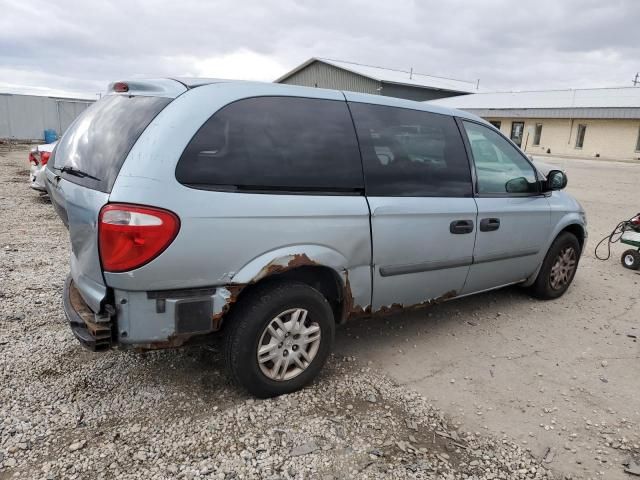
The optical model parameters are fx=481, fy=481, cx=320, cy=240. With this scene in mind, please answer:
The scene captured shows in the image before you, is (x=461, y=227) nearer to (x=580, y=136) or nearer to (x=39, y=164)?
(x=39, y=164)

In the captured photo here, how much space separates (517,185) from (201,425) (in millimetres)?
3121

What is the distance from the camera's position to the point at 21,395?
2826 mm

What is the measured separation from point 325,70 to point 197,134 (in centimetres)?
4013

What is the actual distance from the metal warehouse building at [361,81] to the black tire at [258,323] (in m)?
34.3

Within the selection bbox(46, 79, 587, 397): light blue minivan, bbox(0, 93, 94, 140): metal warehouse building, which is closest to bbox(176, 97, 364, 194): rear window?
bbox(46, 79, 587, 397): light blue minivan

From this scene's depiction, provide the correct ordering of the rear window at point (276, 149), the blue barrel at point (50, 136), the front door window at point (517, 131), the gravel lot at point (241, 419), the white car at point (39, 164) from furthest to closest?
the front door window at point (517, 131) → the blue barrel at point (50, 136) → the white car at point (39, 164) → the rear window at point (276, 149) → the gravel lot at point (241, 419)

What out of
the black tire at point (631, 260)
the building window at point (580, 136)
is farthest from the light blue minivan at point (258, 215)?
the building window at point (580, 136)

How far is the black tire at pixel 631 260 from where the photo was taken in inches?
235

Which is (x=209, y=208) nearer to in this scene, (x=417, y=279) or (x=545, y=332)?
(x=417, y=279)

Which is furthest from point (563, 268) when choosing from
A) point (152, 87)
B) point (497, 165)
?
point (152, 87)

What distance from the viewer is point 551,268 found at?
4.65 m

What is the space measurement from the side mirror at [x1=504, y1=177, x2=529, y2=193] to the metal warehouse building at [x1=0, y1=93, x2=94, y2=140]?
26.9 meters

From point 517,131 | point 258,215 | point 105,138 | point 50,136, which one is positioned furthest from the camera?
point 517,131

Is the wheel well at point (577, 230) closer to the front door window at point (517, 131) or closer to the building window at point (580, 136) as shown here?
the building window at point (580, 136)
